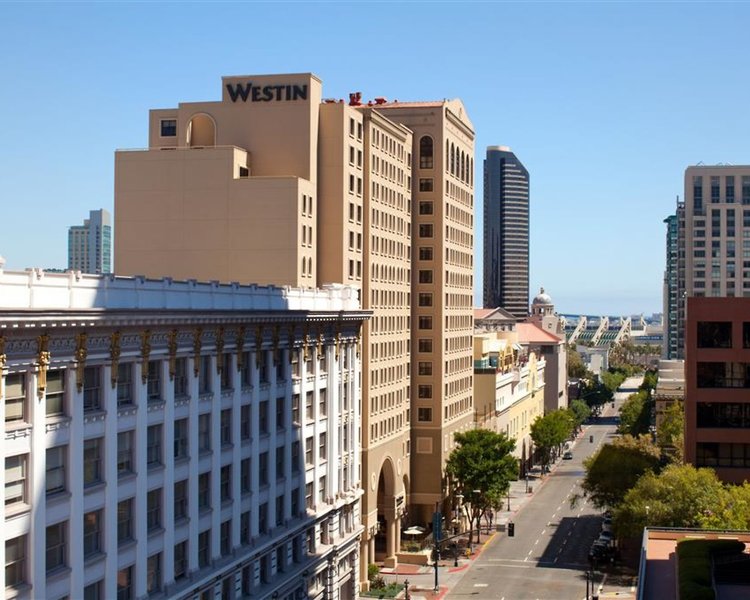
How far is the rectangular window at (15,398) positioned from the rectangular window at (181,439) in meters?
15.4

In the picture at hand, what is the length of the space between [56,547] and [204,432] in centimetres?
1746

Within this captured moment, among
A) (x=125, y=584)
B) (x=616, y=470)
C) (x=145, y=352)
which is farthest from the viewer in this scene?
(x=616, y=470)

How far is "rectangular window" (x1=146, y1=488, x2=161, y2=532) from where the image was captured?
200ft

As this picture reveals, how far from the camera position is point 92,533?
5481 cm

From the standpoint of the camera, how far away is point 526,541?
138 meters

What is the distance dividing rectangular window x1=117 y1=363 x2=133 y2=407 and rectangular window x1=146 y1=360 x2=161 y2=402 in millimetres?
1827

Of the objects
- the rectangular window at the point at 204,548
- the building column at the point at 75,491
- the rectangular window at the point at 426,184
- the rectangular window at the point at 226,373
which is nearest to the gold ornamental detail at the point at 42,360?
the building column at the point at 75,491

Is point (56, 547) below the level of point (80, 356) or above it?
below

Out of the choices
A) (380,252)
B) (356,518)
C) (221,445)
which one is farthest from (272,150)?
(221,445)

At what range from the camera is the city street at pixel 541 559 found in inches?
4375

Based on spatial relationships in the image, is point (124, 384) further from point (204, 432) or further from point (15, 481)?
point (204, 432)

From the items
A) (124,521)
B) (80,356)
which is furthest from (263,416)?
(80,356)

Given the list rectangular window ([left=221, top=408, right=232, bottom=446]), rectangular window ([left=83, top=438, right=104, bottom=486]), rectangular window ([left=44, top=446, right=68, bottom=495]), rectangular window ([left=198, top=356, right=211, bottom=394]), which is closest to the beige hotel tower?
rectangular window ([left=221, top=408, right=232, bottom=446])

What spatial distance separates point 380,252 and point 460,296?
107 feet
